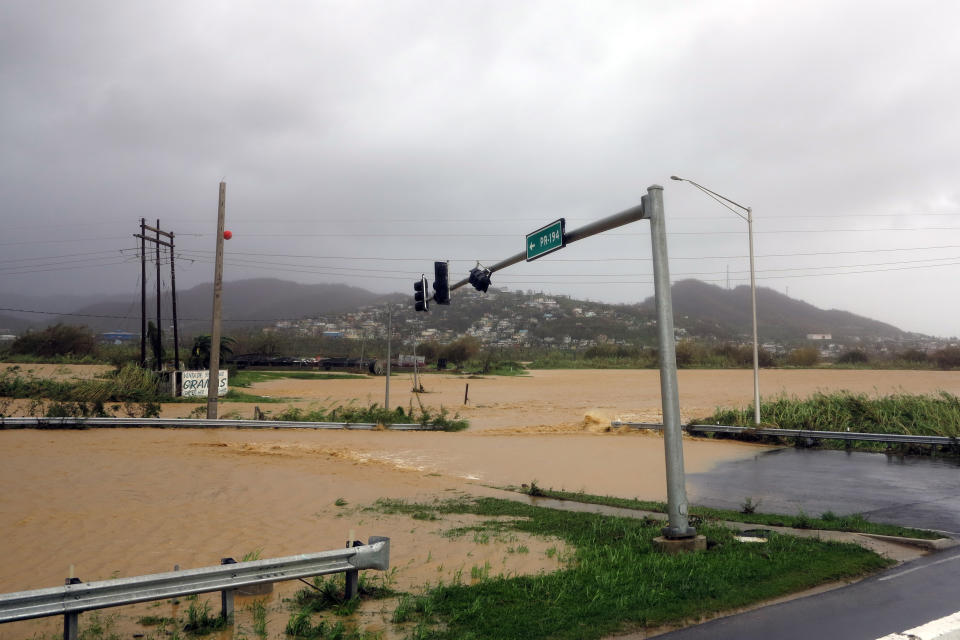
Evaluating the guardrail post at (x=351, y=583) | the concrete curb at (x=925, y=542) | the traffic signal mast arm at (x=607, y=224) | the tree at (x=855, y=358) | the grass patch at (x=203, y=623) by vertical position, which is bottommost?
the concrete curb at (x=925, y=542)

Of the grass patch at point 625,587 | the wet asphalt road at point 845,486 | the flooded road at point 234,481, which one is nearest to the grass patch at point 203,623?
the grass patch at point 625,587

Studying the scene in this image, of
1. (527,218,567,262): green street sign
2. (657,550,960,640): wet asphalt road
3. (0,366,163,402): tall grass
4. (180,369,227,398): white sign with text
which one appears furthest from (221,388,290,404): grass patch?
(657,550,960,640): wet asphalt road

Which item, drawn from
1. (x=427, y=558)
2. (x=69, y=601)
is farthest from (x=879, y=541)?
(x=69, y=601)

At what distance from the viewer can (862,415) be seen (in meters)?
26.7

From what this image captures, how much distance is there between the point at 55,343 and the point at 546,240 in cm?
6775

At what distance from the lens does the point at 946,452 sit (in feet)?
70.0

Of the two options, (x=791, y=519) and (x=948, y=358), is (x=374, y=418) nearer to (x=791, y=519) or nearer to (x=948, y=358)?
(x=791, y=519)

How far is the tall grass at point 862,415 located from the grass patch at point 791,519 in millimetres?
13429

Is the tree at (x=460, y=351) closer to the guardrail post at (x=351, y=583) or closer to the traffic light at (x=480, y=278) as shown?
the traffic light at (x=480, y=278)

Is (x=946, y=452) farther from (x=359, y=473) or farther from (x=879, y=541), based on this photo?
(x=359, y=473)

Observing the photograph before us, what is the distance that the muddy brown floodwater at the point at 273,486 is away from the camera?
945cm

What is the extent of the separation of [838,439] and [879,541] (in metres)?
15.5

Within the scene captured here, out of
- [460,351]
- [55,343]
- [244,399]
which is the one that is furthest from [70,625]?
[460,351]

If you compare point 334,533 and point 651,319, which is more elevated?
point 651,319
